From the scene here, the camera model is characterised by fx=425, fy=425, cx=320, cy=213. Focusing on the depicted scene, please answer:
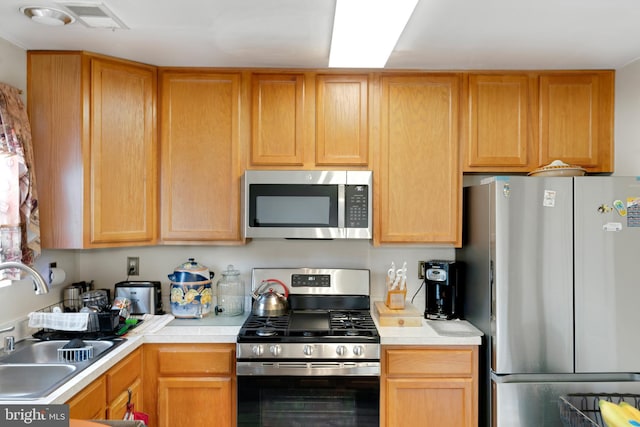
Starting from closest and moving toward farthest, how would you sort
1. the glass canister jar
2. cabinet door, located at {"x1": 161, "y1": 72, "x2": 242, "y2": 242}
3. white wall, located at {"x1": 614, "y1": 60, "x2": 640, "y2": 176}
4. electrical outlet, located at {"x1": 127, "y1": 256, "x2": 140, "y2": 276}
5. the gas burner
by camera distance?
the gas burner → white wall, located at {"x1": 614, "y1": 60, "x2": 640, "y2": 176} → cabinet door, located at {"x1": 161, "y1": 72, "x2": 242, "y2": 242} → the glass canister jar → electrical outlet, located at {"x1": 127, "y1": 256, "x2": 140, "y2": 276}

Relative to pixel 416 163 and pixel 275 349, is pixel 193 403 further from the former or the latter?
pixel 416 163

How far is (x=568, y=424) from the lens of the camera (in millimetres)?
1862

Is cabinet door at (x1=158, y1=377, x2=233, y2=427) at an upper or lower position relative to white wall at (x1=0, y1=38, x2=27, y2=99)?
lower

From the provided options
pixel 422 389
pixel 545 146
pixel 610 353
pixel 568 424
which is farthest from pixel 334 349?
pixel 545 146

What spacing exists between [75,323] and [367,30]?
1.90m

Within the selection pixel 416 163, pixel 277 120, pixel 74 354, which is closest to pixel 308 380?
pixel 74 354

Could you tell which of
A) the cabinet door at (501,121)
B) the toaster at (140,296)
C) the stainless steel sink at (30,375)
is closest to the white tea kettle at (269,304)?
the toaster at (140,296)

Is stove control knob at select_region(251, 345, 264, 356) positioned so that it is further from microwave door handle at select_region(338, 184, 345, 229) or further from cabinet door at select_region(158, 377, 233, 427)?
microwave door handle at select_region(338, 184, 345, 229)

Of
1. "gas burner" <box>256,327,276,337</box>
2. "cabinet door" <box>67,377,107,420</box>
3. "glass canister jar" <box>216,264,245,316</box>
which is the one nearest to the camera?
"cabinet door" <box>67,377,107,420</box>

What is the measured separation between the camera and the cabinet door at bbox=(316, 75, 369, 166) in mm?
2447

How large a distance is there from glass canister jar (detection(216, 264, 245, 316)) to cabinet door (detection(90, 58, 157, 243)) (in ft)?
1.68

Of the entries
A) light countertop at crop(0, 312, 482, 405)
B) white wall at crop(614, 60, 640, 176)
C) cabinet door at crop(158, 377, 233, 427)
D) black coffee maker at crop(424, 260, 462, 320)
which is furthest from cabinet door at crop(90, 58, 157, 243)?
white wall at crop(614, 60, 640, 176)

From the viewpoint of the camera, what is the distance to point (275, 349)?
2096 mm

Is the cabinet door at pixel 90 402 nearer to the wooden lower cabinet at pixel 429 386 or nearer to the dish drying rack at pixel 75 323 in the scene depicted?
the dish drying rack at pixel 75 323
